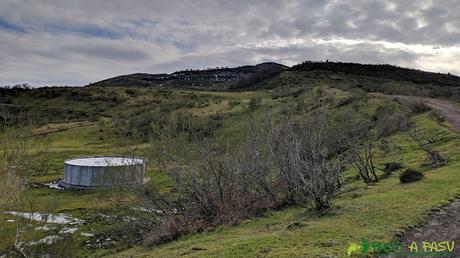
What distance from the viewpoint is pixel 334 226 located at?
432 inches

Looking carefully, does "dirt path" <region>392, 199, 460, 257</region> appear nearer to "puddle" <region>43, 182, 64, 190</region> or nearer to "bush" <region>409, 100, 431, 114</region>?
"bush" <region>409, 100, 431, 114</region>

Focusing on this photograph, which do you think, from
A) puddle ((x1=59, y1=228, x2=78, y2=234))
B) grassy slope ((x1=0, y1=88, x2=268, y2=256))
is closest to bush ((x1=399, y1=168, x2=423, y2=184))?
grassy slope ((x1=0, y1=88, x2=268, y2=256))

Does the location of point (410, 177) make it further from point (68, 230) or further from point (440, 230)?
point (68, 230)

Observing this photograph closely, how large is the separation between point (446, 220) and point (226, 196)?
24.4 ft

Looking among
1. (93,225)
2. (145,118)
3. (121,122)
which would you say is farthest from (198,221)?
(121,122)

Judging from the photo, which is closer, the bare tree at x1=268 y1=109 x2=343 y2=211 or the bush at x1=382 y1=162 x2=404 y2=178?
the bare tree at x1=268 y1=109 x2=343 y2=211

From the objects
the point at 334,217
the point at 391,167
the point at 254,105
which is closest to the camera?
the point at 334,217

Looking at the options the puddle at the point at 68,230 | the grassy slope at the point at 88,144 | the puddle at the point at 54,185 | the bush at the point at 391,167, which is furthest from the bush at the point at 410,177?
the puddle at the point at 54,185

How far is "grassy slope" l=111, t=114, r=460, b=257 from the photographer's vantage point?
955 cm

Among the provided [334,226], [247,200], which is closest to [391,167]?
[247,200]

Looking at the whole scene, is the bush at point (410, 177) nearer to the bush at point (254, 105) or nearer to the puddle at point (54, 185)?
the puddle at point (54, 185)

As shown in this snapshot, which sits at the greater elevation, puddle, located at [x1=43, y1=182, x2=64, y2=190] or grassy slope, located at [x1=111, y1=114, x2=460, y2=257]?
grassy slope, located at [x1=111, y1=114, x2=460, y2=257]

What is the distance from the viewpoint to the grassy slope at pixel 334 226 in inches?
376

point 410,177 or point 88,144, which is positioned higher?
point 410,177
